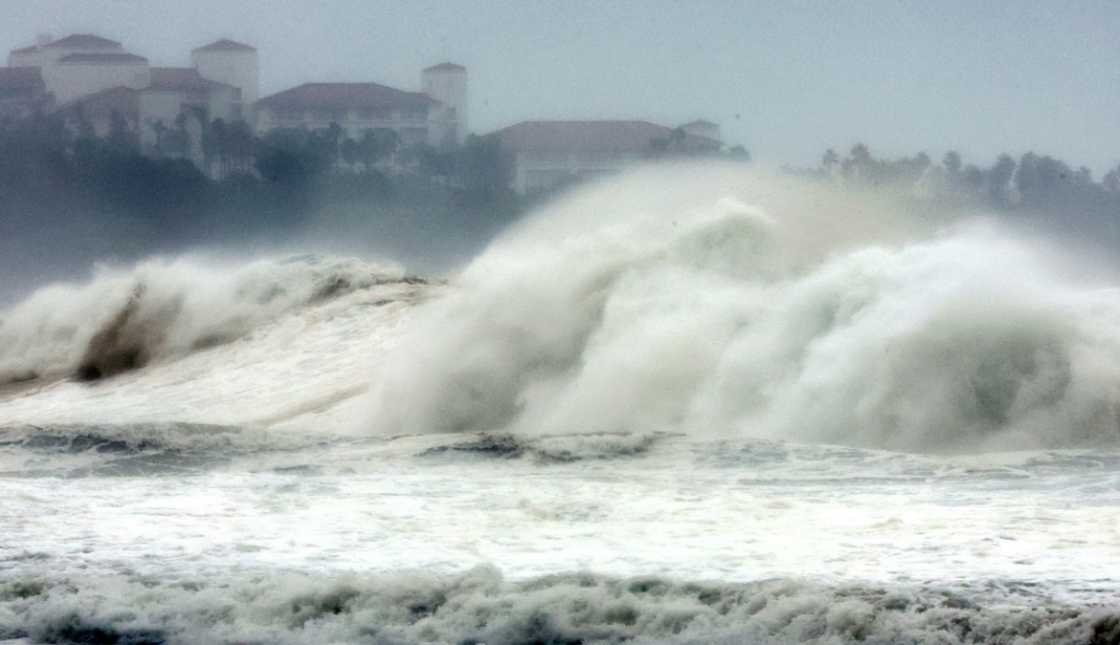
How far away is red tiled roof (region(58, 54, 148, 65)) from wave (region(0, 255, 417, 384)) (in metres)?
39.0

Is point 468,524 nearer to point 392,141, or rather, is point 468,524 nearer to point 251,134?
point 251,134

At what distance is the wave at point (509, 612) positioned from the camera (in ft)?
27.7

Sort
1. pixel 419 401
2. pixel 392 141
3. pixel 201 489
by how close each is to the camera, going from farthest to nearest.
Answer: pixel 392 141
pixel 419 401
pixel 201 489

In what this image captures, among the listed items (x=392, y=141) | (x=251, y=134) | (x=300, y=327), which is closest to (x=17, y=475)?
(x=300, y=327)

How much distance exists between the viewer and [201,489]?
13.0 m

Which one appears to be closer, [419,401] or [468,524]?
[468,524]

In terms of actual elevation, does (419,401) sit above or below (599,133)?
below

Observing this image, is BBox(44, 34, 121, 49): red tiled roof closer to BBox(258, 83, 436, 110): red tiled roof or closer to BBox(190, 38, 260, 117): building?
BBox(190, 38, 260, 117): building

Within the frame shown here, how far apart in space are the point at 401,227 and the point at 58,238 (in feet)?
36.3

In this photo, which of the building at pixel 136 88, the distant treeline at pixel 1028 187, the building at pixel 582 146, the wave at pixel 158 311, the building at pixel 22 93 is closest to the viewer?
the wave at pixel 158 311

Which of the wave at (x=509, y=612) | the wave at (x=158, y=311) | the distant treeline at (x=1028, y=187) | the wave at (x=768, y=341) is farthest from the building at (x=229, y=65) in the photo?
the wave at (x=509, y=612)

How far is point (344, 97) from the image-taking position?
67250 mm

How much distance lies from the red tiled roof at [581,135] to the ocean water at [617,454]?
34694 mm

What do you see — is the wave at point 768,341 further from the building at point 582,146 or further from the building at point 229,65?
the building at point 229,65
